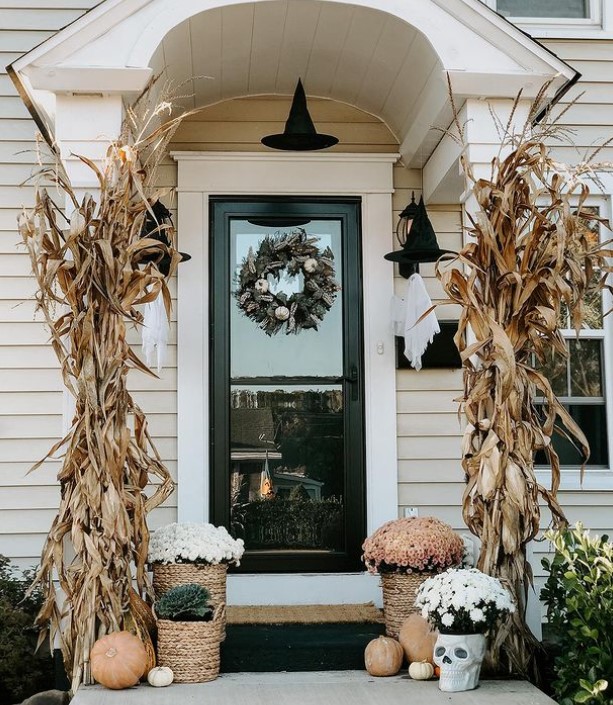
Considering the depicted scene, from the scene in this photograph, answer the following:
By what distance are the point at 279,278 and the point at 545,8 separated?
2.45m

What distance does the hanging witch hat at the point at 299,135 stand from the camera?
496cm

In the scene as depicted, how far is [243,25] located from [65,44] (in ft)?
3.22

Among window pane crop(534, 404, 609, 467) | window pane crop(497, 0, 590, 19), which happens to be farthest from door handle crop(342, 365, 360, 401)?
window pane crop(497, 0, 590, 19)

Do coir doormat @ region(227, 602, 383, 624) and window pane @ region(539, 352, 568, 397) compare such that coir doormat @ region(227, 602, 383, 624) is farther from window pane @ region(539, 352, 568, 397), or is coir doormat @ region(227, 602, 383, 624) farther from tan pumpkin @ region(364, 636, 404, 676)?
window pane @ region(539, 352, 568, 397)

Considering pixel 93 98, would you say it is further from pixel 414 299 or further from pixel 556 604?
pixel 556 604

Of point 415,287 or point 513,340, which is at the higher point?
point 415,287

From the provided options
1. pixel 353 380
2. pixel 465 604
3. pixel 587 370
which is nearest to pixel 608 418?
pixel 587 370

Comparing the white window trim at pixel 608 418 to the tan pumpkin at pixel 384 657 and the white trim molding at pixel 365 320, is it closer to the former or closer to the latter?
the white trim molding at pixel 365 320

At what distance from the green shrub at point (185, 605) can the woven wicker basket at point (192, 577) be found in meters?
0.13

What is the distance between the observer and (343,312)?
5.70 m

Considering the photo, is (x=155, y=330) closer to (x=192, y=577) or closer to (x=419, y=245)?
(x=192, y=577)

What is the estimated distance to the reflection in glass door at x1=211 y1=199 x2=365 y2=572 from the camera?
219 inches

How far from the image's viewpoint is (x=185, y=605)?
408cm

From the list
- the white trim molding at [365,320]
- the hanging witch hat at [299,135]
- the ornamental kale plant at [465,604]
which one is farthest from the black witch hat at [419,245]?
the ornamental kale plant at [465,604]
